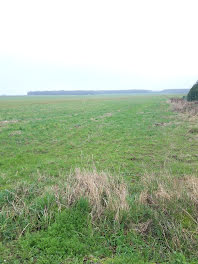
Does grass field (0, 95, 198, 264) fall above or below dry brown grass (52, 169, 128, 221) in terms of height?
below

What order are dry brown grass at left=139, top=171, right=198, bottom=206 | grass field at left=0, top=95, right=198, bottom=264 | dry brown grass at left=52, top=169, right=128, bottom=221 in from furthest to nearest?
dry brown grass at left=139, top=171, right=198, bottom=206 → dry brown grass at left=52, top=169, right=128, bottom=221 → grass field at left=0, top=95, right=198, bottom=264

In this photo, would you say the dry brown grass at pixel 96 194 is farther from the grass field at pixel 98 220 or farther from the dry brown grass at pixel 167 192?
the dry brown grass at pixel 167 192

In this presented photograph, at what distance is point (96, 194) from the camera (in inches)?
184

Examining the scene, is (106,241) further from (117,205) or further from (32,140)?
(32,140)

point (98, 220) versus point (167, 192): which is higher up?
point (167, 192)

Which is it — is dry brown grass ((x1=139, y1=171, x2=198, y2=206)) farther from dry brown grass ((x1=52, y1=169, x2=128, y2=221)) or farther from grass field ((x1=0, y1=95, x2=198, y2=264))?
dry brown grass ((x1=52, y1=169, x2=128, y2=221))

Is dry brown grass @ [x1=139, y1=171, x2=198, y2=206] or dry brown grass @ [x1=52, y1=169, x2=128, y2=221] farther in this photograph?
dry brown grass @ [x1=139, y1=171, x2=198, y2=206]

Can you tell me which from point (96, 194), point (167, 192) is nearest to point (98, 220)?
point (96, 194)

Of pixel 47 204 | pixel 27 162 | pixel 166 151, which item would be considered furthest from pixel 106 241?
pixel 166 151

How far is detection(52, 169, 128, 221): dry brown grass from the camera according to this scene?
4.33 m

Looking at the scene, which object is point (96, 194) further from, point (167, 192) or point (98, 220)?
point (167, 192)

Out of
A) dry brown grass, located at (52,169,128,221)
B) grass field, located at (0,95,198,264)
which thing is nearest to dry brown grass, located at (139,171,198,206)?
grass field, located at (0,95,198,264)

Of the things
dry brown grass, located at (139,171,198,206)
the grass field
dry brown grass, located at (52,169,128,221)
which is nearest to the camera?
the grass field

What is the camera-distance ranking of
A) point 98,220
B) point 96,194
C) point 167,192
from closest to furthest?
point 98,220
point 96,194
point 167,192
